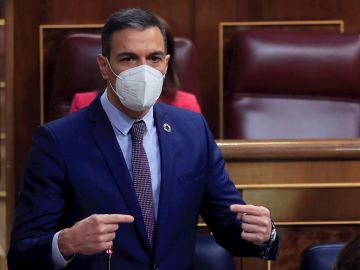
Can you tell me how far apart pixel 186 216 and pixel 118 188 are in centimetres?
8

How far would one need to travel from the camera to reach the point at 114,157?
85 cm

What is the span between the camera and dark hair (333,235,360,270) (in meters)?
0.52

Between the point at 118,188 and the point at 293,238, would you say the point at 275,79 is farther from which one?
the point at 118,188

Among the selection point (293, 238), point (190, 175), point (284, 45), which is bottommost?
point (293, 238)

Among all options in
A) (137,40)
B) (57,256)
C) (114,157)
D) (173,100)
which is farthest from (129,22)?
(173,100)

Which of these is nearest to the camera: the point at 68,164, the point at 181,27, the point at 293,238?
the point at 68,164

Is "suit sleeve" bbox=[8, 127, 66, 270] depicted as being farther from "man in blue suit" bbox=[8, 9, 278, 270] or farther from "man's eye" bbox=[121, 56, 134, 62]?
"man's eye" bbox=[121, 56, 134, 62]

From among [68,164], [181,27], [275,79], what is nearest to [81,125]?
[68,164]

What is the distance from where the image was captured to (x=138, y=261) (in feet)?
2.77

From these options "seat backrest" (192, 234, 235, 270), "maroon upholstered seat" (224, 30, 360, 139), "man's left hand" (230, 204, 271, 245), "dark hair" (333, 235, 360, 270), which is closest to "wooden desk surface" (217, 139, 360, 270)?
"seat backrest" (192, 234, 235, 270)

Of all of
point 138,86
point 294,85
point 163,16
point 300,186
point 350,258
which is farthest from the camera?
point 163,16

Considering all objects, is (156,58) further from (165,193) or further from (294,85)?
(294,85)

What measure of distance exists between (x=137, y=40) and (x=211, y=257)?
233 millimetres

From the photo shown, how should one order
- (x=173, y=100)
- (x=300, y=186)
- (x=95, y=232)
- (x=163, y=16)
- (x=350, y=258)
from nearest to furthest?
1. (x=350, y=258)
2. (x=95, y=232)
3. (x=300, y=186)
4. (x=173, y=100)
5. (x=163, y=16)
